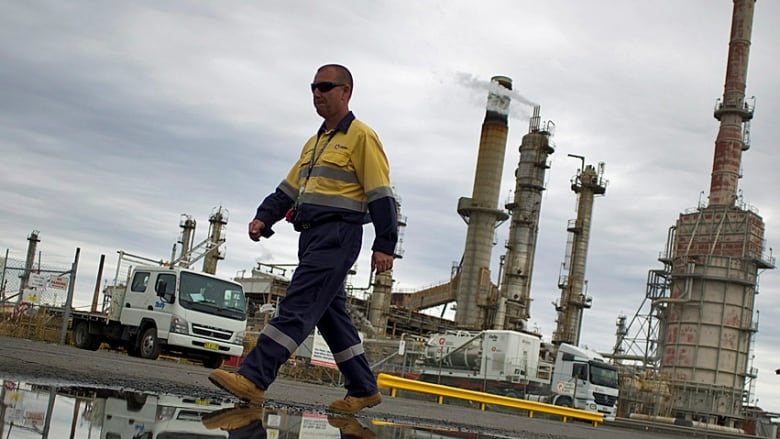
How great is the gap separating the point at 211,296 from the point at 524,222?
131 feet

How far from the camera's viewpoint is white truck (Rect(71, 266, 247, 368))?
1488 centimetres

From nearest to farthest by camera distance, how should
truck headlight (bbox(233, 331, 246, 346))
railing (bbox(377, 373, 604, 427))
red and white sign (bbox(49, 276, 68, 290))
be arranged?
railing (bbox(377, 373, 604, 427)) < truck headlight (bbox(233, 331, 246, 346)) < red and white sign (bbox(49, 276, 68, 290))

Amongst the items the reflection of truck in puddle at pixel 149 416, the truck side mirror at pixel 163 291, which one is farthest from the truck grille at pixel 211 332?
the reflection of truck in puddle at pixel 149 416

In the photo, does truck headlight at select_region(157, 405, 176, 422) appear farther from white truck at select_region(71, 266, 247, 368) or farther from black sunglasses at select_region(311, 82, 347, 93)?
white truck at select_region(71, 266, 247, 368)

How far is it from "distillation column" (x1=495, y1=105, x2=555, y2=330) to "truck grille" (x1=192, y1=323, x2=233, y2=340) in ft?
120

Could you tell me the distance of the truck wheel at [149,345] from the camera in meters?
14.8

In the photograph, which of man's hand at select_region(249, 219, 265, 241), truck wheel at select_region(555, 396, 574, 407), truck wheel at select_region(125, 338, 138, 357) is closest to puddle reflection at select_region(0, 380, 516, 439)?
man's hand at select_region(249, 219, 265, 241)

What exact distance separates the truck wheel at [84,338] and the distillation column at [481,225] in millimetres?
→ 35441

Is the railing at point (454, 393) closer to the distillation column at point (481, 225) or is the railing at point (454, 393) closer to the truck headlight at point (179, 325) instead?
the truck headlight at point (179, 325)

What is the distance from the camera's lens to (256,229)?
4.85 meters

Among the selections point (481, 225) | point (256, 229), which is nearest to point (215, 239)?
point (481, 225)

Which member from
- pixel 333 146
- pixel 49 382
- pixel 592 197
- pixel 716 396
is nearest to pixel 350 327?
pixel 333 146

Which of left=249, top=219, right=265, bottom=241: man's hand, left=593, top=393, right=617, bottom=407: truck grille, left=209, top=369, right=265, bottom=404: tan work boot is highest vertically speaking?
left=249, top=219, right=265, bottom=241: man's hand

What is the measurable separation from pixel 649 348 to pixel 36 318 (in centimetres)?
4091
